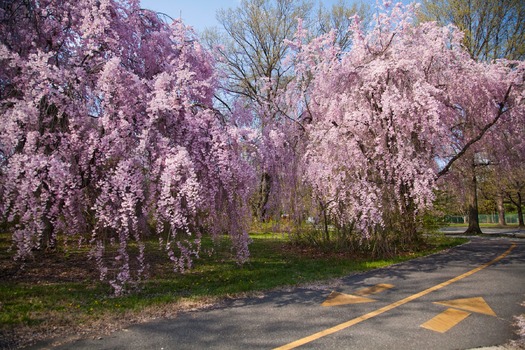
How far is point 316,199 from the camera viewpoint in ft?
38.6

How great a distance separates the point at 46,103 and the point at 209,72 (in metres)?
3.98

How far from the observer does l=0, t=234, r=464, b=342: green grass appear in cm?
527

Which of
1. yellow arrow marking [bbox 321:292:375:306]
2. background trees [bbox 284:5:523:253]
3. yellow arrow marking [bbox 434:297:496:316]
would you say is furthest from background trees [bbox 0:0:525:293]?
yellow arrow marking [bbox 434:297:496:316]

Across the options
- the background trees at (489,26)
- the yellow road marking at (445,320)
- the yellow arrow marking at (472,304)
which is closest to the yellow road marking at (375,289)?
the yellow arrow marking at (472,304)

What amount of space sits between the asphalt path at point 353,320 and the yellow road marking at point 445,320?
0.09 feet

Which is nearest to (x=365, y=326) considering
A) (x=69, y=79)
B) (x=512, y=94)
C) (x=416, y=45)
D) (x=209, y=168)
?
(x=209, y=168)

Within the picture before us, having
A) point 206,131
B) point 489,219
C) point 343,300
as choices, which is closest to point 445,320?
point 343,300

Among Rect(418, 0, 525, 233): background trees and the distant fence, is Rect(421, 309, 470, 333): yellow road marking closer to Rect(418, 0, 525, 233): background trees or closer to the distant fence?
Rect(418, 0, 525, 233): background trees

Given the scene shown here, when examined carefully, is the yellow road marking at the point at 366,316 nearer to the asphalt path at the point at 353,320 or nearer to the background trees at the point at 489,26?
the asphalt path at the point at 353,320

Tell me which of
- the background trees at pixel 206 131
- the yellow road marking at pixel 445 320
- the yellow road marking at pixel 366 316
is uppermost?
the background trees at pixel 206 131

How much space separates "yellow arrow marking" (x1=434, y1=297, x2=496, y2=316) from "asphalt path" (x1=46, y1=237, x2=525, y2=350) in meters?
0.02

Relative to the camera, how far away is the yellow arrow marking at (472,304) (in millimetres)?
5391

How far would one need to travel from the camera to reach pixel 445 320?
4.96 metres

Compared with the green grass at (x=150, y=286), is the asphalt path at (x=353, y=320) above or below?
below
